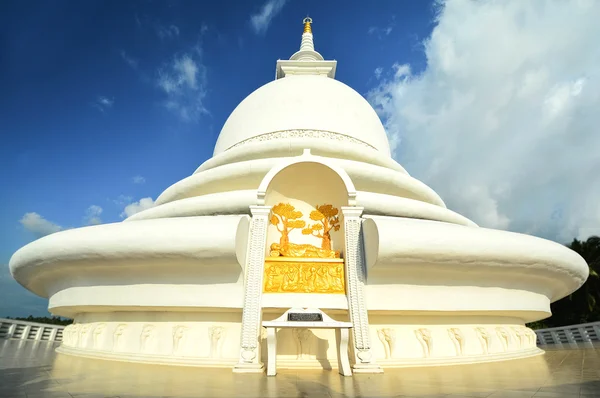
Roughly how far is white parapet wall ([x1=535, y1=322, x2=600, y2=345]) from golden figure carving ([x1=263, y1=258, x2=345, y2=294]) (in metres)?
11.2

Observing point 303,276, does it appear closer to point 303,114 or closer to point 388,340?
point 388,340

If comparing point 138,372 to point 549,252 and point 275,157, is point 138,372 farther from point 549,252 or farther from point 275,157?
point 549,252

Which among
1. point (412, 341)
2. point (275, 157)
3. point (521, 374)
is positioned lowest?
point (521, 374)

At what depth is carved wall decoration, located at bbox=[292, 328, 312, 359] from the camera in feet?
21.1

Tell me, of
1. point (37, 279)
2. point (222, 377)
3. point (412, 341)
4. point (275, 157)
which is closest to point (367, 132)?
point (275, 157)

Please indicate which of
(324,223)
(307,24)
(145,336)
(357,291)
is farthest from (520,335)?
(307,24)

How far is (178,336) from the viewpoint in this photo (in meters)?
6.61

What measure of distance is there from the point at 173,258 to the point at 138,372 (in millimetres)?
2094

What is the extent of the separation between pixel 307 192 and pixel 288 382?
201 inches

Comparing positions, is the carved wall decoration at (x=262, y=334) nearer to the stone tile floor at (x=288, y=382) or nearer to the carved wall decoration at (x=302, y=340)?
the carved wall decoration at (x=302, y=340)

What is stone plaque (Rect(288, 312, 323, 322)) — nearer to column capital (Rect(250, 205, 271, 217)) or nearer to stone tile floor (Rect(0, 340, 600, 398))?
stone tile floor (Rect(0, 340, 600, 398))

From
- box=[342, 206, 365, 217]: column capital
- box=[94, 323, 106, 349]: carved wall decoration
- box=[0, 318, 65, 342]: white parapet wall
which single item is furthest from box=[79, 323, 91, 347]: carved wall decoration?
box=[0, 318, 65, 342]: white parapet wall

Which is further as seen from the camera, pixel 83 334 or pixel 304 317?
pixel 83 334

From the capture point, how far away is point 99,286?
7.38m
